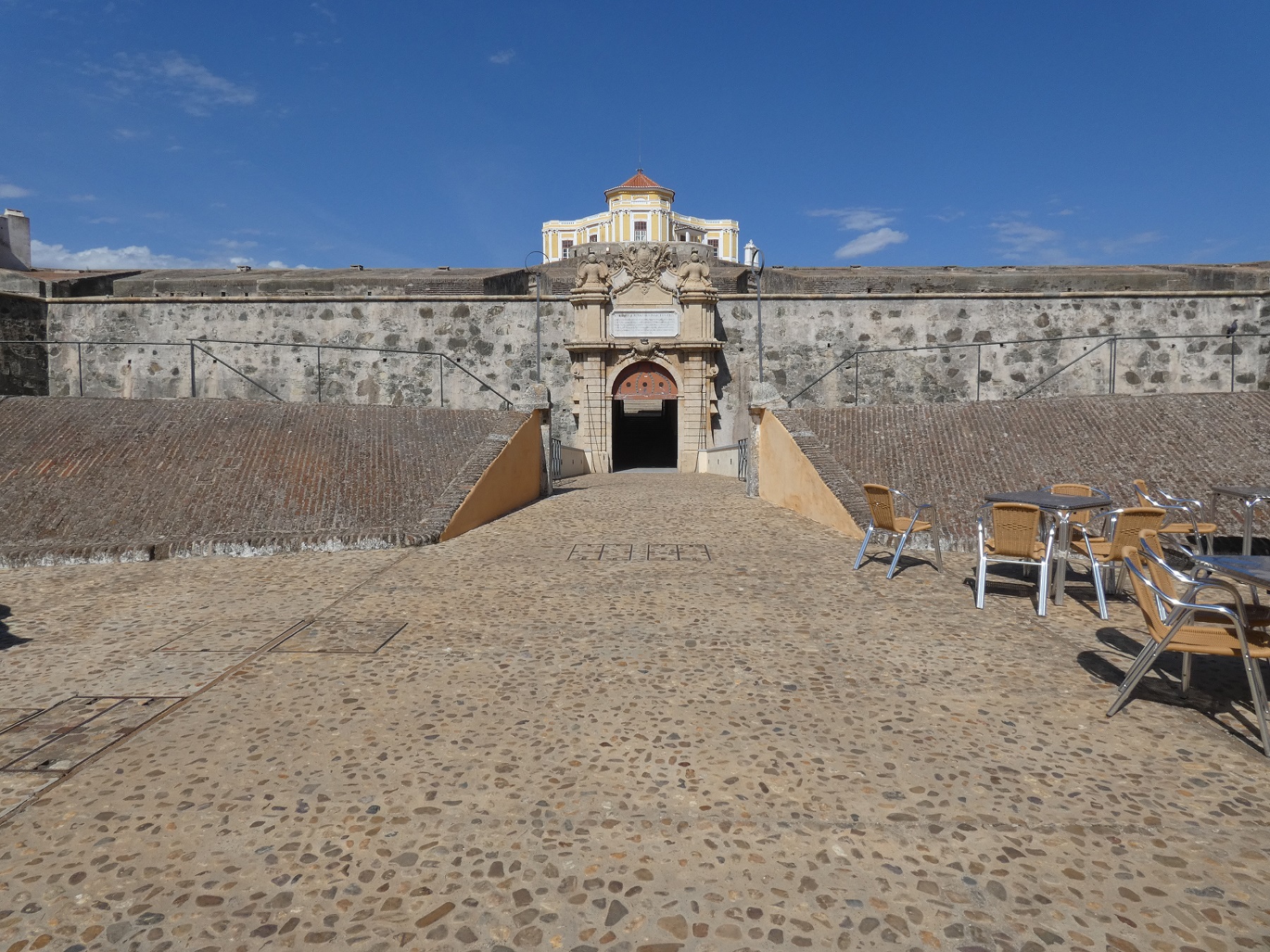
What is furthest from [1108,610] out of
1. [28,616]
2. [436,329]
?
[436,329]

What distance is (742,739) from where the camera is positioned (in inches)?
133

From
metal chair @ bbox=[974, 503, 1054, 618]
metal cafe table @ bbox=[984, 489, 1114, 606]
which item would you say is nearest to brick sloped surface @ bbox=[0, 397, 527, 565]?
metal chair @ bbox=[974, 503, 1054, 618]

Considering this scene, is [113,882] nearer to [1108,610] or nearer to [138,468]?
[1108,610]

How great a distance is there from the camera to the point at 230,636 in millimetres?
4902

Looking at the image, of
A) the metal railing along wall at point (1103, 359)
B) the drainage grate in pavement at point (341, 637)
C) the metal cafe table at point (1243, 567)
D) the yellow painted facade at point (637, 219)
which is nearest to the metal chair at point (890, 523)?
the metal cafe table at point (1243, 567)

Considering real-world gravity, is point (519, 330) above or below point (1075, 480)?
above

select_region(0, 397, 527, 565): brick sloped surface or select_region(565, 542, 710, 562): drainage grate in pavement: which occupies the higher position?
select_region(0, 397, 527, 565): brick sloped surface

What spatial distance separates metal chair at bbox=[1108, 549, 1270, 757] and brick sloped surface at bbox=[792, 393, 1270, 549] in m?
3.86

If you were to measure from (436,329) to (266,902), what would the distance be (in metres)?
16.0

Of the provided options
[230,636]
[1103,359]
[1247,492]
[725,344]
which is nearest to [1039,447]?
[1247,492]

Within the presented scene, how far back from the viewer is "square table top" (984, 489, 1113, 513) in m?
5.53

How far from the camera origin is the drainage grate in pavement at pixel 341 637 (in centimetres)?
459

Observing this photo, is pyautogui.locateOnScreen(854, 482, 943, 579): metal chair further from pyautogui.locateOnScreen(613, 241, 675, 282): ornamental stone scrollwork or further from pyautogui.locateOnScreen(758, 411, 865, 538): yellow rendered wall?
pyautogui.locateOnScreen(613, 241, 675, 282): ornamental stone scrollwork

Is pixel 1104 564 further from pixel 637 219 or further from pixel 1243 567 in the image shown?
pixel 637 219
